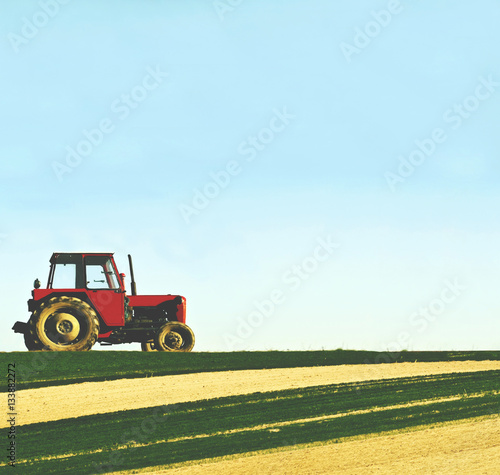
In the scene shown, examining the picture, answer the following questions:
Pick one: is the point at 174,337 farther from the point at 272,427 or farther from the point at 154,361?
the point at 272,427

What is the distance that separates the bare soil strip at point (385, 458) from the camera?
337 inches

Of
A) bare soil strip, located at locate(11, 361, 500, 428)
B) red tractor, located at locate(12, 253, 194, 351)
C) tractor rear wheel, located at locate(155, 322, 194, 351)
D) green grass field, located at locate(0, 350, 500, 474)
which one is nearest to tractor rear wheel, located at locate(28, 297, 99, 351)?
red tractor, located at locate(12, 253, 194, 351)

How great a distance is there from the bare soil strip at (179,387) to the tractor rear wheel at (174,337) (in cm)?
268

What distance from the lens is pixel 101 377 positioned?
16.2m

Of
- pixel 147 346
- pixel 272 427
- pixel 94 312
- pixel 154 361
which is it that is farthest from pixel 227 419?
pixel 147 346

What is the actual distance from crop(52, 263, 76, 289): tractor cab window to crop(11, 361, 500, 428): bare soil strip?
385 cm

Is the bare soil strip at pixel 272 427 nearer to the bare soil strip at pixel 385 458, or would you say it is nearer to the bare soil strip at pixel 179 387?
the bare soil strip at pixel 385 458

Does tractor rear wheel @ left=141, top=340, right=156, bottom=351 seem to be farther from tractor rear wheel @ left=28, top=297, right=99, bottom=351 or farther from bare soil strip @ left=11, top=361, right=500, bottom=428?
bare soil strip @ left=11, top=361, right=500, bottom=428

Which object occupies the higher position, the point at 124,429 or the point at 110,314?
the point at 110,314

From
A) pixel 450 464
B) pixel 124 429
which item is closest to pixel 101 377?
pixel 124 429

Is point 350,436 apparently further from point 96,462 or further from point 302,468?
point 96,462

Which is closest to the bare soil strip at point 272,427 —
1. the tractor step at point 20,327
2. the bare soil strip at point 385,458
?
the bare soil strip at point 385,458

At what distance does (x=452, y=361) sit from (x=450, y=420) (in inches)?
349

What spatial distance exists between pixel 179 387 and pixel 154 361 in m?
2.96
